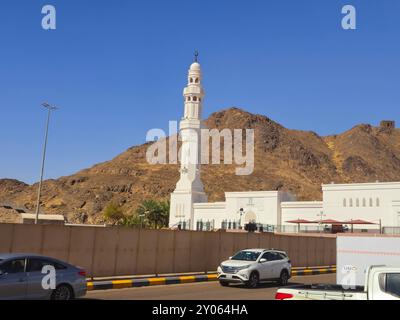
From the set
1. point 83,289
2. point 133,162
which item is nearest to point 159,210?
point 83,289

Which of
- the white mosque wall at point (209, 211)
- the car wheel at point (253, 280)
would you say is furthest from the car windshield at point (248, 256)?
the white mosque wall at point (209, 211)

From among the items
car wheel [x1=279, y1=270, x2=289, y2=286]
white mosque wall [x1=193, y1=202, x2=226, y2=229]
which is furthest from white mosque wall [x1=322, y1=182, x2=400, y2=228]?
car wheel [x1=279, y1=270, x2=289, y2=286]

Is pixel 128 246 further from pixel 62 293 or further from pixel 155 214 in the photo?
pixel 155 214

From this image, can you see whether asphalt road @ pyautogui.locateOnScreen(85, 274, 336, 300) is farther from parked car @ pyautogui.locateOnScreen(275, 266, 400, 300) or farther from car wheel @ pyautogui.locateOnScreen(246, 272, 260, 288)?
parked car @ pyautogui.locateOnScreen(275, 266, 400, 300)

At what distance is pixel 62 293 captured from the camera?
41.3 feet

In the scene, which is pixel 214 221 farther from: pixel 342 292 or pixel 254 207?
pixel 342 292

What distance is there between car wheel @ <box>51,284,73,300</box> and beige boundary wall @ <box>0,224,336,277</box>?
5617 millimetres

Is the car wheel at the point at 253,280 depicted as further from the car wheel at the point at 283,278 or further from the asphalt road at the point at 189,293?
the car wheel at the point at 283,278

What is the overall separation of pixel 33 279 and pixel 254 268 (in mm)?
10069

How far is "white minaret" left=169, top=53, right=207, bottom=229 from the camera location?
222ft

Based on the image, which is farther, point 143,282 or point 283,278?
point 283,278

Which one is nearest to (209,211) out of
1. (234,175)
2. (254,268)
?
(254,268)

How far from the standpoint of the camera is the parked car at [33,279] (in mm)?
11547
